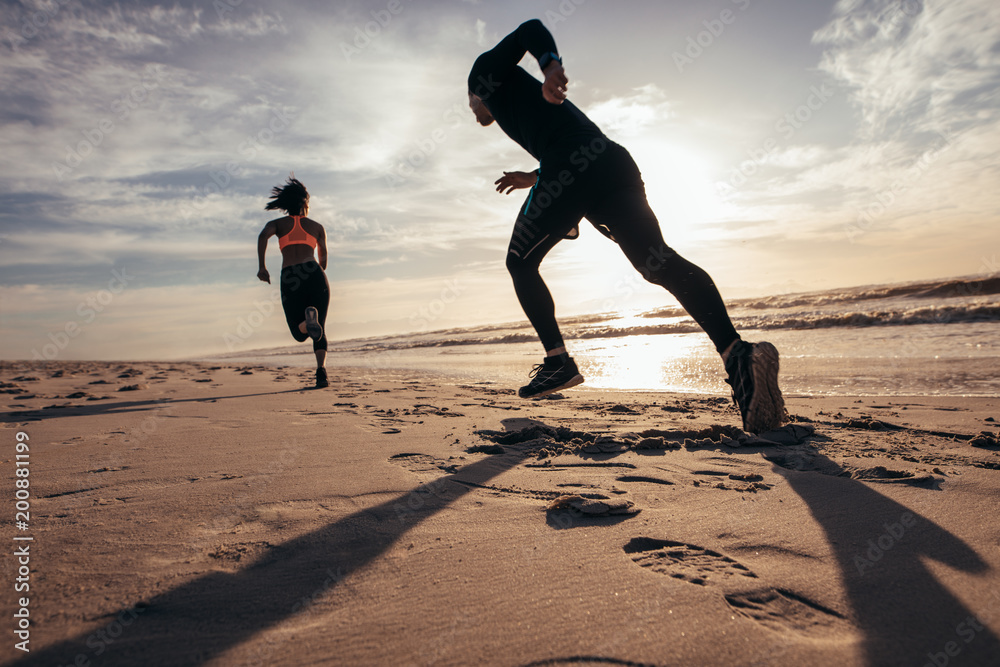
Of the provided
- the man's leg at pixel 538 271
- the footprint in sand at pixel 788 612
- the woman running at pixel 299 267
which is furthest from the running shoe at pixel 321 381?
the footprint in sand at pixel 788 612

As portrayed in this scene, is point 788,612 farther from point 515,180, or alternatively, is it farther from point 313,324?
point 313,324

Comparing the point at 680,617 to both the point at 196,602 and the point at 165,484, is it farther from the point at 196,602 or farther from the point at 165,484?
the point at 165,484

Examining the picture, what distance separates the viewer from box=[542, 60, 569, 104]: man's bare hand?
2.02 meters

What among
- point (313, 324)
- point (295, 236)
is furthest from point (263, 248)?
point (313, 324)

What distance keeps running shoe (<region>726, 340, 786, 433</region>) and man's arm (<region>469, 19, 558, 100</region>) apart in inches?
57.2

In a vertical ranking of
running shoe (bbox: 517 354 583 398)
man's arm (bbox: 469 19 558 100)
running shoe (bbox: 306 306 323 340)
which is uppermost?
man's arm (bbox: 469 19 558 100)

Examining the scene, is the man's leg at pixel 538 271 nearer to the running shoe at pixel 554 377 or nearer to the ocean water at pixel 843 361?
the running shoe at pixel 554 377

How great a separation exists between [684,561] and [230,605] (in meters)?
0.92

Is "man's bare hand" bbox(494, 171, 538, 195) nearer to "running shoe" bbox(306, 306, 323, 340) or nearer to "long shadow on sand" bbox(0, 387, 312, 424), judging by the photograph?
"long shadow on sand" bbox(0, 387, 312, 424)

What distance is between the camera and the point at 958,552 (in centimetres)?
112

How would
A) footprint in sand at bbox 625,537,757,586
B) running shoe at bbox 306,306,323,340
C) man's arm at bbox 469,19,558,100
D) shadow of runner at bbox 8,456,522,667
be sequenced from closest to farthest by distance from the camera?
shadow of runner at bbox 8,456,522,667 < footprint in sand at bbox 625,537,757,586 < man's arm at bbox 469,19,558,100 < running shoe at bbox 306,306,323,340

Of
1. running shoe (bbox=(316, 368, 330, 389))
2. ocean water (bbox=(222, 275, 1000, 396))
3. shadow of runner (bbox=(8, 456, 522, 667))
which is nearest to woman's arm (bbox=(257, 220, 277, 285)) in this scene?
running shoe (bbox=(316, 368, 330, 389))

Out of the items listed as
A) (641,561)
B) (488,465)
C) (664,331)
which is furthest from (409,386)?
(664,331)

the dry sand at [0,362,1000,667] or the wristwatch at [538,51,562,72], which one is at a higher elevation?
the wristwatch at [538,51,562,72]
